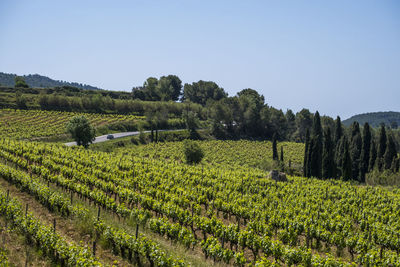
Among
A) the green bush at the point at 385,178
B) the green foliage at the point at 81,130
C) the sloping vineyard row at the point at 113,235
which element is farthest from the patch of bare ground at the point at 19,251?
the green bush at the point at 385,178

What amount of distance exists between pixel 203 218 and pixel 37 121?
79.6 meters

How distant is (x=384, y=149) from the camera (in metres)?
60.9

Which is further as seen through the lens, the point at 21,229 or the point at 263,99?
the point at 263,99

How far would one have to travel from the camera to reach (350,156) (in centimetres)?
5894

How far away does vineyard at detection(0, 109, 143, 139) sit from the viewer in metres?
70.9

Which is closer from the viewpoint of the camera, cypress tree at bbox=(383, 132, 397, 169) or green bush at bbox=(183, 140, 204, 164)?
green bush at bbox=(183, 140, 204, 164)

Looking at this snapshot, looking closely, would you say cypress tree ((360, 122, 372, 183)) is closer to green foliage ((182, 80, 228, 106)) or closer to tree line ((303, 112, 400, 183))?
tree line ((303, 112, 400, 183))

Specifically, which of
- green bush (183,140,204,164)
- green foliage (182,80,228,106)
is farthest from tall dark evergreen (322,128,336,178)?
green foliage (182,80,228,106)

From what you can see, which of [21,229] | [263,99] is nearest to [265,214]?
[21,229]

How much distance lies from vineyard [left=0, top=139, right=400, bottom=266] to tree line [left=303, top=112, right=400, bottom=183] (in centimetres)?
1549

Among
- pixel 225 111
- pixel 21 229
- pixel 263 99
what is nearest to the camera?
pixel 21 229

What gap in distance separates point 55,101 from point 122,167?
267ft

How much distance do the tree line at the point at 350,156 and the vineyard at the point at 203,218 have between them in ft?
50.8

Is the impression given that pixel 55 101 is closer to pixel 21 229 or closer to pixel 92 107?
pixel 92 107
